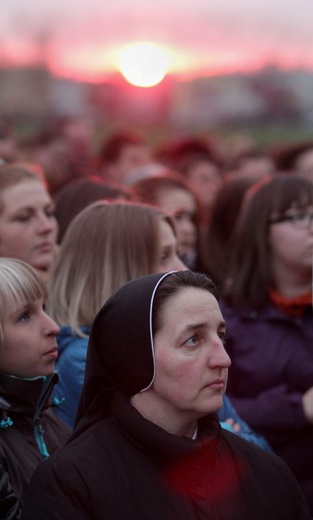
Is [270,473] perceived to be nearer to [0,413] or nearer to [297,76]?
[0,413]

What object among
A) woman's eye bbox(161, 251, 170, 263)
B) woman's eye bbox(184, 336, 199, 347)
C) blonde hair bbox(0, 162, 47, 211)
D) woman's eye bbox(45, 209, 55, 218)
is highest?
woman's eye bbox(184, 336, 199, 347)

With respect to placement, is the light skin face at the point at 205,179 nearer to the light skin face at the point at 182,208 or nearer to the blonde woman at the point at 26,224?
the light skin face at the point at 182,208

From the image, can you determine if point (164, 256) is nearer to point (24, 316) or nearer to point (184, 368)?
point (24, 316)

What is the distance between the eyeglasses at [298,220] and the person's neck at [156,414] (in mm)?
2148

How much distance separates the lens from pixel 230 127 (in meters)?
19.9

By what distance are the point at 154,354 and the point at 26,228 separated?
2.14 m

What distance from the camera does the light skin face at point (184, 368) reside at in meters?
2.69

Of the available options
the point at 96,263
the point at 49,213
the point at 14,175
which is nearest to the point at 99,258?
the point at 96,263


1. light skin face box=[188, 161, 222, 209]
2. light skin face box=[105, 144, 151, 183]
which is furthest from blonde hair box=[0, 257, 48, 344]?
light skin face box=[105, 144, 151, 183]

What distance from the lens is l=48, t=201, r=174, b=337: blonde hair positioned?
3791mm

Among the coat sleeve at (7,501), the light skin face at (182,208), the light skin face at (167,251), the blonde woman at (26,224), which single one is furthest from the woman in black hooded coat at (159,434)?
the light skin face at (182,208)

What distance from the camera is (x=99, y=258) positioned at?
3.86 metres

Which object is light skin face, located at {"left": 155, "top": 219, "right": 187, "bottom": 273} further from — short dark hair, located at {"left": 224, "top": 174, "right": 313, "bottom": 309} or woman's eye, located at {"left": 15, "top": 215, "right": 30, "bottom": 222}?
woman's eye, located at {"left": 15, "top": 215, "right": 30, "bottom": 222}

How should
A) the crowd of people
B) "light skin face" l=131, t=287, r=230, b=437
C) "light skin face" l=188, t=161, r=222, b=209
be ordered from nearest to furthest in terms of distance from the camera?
1. the crowd of people
2. "light skin face" l=131, t=287, r=230, b=437
3. "light skin face" l=188, t=161, r=222, b=209
